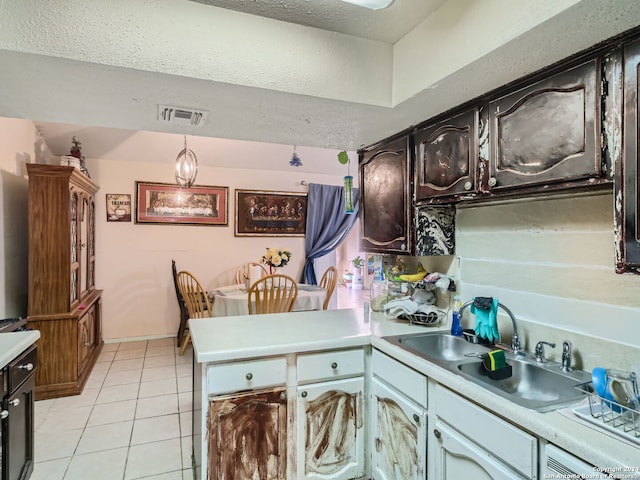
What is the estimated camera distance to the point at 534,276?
61.5 inches

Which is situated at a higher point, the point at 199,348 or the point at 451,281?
the point at 451,281

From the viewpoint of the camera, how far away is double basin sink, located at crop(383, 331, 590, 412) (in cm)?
117

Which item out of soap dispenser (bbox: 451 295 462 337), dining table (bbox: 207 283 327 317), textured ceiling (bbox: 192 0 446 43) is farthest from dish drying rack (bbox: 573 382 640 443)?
dining table (bbox: 207 283 327 317)

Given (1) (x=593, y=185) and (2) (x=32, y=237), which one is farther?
(2) (x=32, y=237)

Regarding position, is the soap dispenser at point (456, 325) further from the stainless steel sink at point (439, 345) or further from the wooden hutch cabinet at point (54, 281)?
the wooden hutch cabinet at point (54, 281)

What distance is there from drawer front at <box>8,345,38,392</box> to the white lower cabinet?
1637 millimetres

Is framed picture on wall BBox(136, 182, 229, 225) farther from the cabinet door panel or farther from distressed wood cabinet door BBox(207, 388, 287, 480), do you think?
the cabinet door panel

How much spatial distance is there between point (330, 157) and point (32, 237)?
A: 354cm

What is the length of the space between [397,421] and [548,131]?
51.8 inches

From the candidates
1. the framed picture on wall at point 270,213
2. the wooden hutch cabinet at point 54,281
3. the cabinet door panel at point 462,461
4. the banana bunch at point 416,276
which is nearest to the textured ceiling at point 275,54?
the banana bunch at point 416,276

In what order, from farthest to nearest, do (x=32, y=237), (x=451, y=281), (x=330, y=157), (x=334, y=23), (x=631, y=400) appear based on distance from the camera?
(x=330, y=157), (x=32, y=237), (x=451, y=281), (x=334, y=23), (x=631, y=400)

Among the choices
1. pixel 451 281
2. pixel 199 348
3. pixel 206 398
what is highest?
pixel 451 281

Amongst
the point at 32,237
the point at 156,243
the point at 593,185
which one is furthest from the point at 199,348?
the point at 156,243

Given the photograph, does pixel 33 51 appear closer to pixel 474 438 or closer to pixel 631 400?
pixel 474 438
